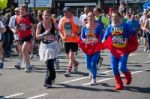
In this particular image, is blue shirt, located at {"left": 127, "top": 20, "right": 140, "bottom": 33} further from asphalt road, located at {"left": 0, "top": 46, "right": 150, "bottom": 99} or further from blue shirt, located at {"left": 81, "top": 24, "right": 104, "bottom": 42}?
asphalt road, located at {"left": 0, "top": 46, "right": 150, "bottom": 99}

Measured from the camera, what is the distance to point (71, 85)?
38.8 ft

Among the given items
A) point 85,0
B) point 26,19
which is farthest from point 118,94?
point 85,0

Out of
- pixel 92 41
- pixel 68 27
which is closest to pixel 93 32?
pixel 92 41

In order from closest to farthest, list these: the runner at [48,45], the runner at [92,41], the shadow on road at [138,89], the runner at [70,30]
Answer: the shadow on road at [138,89] < the runner at [48,45] < the runner at [92,41] < the runner at [70,30]

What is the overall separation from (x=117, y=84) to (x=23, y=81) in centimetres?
273

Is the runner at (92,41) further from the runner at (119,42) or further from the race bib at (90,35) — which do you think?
the runner at (119,42)

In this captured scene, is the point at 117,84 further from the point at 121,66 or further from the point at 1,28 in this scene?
the point at 1,28

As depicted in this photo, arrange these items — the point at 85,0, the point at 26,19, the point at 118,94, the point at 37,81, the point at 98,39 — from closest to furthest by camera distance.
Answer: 1. the point at 118,94
2. the point at 98,39
3. the point at 37,81
4. the point at 26,19
5. the point at 85,0

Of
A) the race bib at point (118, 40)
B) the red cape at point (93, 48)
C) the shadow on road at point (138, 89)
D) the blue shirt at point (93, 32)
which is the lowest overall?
the shadow on road at point (138, 89)

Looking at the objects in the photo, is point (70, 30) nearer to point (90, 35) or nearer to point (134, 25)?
point (90, 35)

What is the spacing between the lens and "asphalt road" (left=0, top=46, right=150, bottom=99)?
1055 centimetres

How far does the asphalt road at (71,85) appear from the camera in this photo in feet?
34.6

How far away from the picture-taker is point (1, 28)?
14.5 metres

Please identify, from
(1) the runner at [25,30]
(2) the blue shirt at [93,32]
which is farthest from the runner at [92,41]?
(1) the runner at [25,30]
